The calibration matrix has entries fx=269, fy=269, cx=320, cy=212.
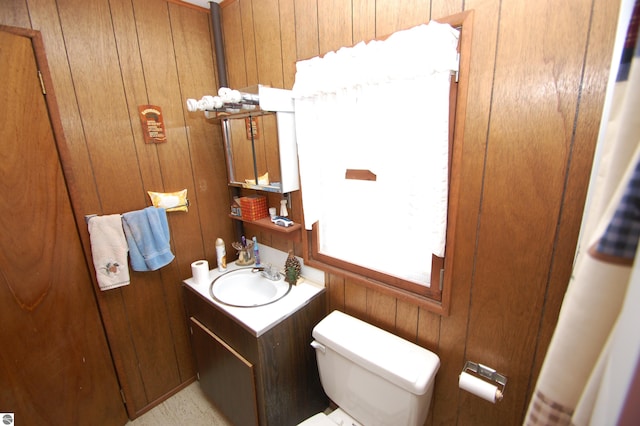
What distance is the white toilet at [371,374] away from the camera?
39.5 inches

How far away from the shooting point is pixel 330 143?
1247mm

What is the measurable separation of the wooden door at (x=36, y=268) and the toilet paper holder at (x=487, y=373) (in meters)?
1.83

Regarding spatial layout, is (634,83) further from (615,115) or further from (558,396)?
(558,396)

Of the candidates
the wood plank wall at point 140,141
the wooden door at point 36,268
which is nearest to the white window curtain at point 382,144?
the wood plank wall at point 140,141

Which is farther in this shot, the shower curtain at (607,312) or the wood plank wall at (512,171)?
the wood plank wall at (512,171)

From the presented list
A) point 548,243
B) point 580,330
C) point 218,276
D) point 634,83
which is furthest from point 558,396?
point 218,276

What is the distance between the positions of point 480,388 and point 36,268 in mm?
1910

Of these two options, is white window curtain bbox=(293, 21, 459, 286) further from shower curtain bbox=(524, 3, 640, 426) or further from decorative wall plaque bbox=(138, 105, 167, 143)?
decorative wall plaque bbox=(138, 105, 167, 143)

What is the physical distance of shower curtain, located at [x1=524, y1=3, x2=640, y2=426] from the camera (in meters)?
0.28

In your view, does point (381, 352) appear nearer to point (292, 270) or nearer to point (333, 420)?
point (333, 420)

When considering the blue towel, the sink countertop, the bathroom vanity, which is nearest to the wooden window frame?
the sink countertop

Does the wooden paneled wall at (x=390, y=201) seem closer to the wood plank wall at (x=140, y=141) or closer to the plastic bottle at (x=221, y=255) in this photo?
the wood plank wall at (x=140, y=141)

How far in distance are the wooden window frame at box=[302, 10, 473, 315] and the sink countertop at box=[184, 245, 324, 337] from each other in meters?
0.16

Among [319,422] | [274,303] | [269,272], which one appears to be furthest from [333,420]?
[269,272]
